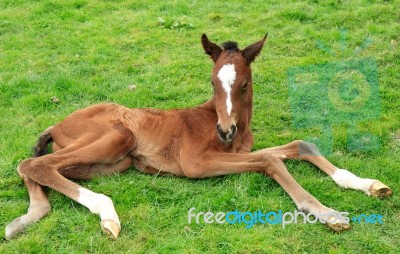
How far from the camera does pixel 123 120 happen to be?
620 centimetres

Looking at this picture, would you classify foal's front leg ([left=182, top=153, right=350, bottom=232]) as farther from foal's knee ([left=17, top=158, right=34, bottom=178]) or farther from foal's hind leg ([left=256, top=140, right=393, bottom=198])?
foal's knee ([left=17, top=158, right=34, bottom=178])

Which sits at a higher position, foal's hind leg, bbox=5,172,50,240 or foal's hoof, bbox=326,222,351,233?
foal's hoof, bbox=326,222,351,233

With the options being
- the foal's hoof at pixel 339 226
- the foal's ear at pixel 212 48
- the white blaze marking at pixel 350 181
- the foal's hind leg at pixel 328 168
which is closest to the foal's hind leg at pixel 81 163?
the foal's ear at pixel 212 48

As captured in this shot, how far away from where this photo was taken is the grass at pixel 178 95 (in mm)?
4828

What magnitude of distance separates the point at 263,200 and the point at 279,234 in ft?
1.86

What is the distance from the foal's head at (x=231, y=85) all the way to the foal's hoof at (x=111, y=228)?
1.41 metres

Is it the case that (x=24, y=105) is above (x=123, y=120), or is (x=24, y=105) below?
below

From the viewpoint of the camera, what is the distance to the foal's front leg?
5.27 m

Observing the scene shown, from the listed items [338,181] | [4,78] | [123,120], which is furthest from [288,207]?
[4,78]

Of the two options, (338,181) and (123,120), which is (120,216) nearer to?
(123,120)

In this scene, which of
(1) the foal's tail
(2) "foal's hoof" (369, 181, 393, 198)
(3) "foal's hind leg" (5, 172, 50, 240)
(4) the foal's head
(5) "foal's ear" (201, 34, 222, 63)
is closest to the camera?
(3) "foal's hind leg" (5, 172, 50, 240)

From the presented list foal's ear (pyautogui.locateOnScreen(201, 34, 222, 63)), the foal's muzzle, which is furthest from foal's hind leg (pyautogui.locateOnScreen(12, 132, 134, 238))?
foal's ear (pyautogui.locateOnScreen(201, 34, 222, 63))

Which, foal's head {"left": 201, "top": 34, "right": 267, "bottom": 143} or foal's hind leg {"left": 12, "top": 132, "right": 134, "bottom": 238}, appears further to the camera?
foal's head {"left": 201, "top": 34, "right": 267, "bottom": 143}

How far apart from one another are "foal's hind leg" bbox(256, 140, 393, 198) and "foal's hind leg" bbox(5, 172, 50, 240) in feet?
8.54
